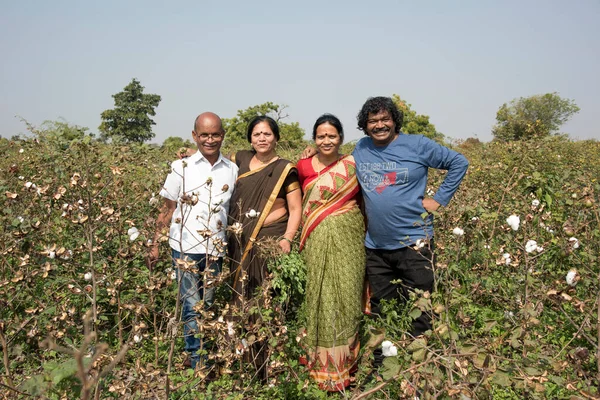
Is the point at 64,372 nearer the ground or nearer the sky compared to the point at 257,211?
nearer the ground

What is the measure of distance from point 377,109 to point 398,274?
1.06m

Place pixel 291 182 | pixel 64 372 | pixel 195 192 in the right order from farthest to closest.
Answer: pixel 291 182 < pixel 195 192 < pixel 64 372

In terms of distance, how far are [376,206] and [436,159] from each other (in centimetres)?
49

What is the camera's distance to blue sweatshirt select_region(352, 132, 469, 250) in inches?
110

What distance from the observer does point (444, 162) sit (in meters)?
2.89

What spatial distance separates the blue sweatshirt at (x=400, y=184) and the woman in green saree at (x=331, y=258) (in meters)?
0.13

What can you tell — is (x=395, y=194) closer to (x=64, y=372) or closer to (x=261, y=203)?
(x=261, y=203)

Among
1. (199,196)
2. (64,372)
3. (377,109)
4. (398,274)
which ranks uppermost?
(377,109)

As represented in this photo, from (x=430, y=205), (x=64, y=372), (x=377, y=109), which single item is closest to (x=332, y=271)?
(x=430, y=205)

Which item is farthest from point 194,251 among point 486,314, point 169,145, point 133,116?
point 133,116

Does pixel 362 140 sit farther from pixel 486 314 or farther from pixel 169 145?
pixel 169 145

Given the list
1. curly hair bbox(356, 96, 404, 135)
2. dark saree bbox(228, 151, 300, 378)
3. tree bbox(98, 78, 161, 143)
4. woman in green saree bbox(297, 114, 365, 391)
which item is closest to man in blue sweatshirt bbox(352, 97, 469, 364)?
curly hair bbox(356, 96, 404, 135)

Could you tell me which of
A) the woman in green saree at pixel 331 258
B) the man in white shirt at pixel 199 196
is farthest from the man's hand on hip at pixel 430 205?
the man in white shirt at pixel 199 196

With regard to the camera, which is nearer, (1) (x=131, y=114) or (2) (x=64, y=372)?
(2) (x=64, y=372)
